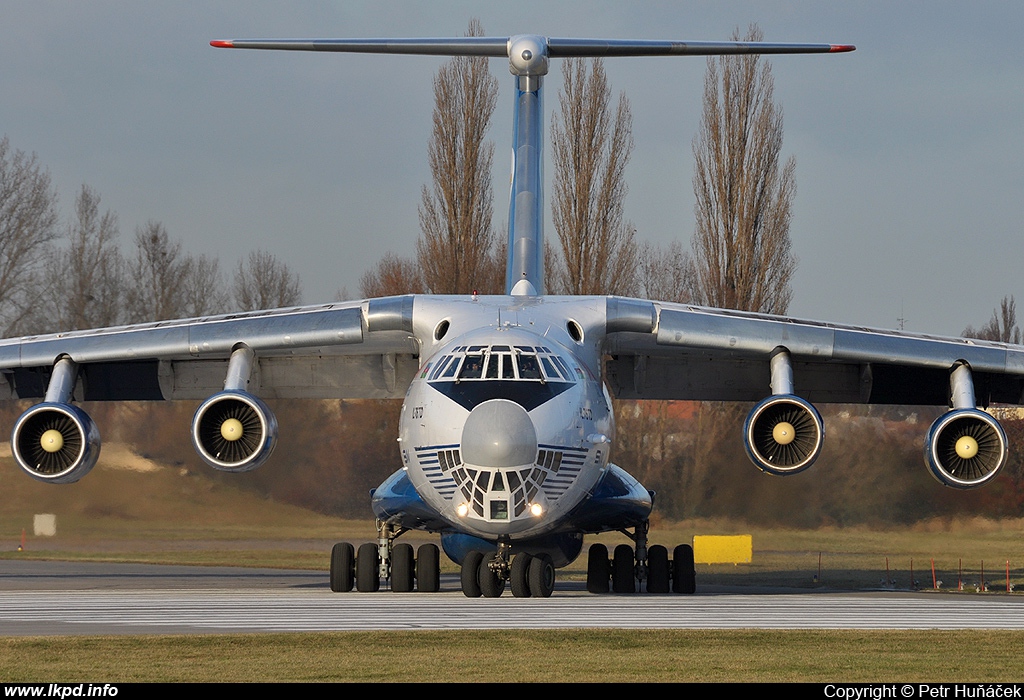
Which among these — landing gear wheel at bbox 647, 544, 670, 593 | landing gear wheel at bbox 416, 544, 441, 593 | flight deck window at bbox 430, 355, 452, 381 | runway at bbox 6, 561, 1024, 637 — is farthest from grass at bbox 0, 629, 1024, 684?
landing gear wheel at bbox 647, 544, 670, 593

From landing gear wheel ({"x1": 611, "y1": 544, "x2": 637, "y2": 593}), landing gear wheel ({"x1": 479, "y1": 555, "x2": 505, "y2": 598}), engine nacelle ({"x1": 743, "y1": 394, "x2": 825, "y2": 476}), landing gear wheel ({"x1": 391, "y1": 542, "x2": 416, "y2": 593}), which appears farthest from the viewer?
landing gear wheel ({"x1": 611, "y1": 544, "x2": 637, "y2": 593})

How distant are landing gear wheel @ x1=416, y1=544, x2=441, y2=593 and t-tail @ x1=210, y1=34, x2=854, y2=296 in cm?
307

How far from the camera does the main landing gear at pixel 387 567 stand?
1566 cm

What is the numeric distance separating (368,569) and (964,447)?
6253 millimetres

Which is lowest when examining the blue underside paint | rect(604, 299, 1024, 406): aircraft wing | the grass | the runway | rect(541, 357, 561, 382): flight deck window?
the runway

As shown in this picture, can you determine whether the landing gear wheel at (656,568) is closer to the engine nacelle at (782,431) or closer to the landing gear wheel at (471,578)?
the engine nacelle at (782,431)

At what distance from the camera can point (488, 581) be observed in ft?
45.3

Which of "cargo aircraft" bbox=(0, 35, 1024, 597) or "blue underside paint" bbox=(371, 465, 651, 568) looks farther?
"blue underside paint" bbox=(371, 465, 651, 568)

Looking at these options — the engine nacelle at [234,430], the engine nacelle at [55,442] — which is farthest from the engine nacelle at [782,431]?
the engine nacelle at [55,442]

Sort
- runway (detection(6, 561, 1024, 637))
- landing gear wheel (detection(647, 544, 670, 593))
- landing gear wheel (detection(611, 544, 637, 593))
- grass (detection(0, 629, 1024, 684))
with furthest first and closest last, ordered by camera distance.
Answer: landing gear wheel (detection(647, 544, 670, 593))
landing gear wheel (detection(611, 544, 637, 593))
runway (detection(6, 561, 1024, 637))
grass (detection(0, 629, 1024, 684))

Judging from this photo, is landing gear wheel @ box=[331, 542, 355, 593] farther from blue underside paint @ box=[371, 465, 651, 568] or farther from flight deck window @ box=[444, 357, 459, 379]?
flight deck window @ box=[444, 357, 459, 379]

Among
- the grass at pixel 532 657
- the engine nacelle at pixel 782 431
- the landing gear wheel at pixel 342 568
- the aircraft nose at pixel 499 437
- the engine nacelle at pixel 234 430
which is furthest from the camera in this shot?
the landing gear wheel at pixel 342 568

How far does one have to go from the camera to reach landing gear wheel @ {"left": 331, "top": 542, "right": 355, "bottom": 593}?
15.8 metres

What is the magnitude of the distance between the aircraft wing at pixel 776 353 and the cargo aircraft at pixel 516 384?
2cm
